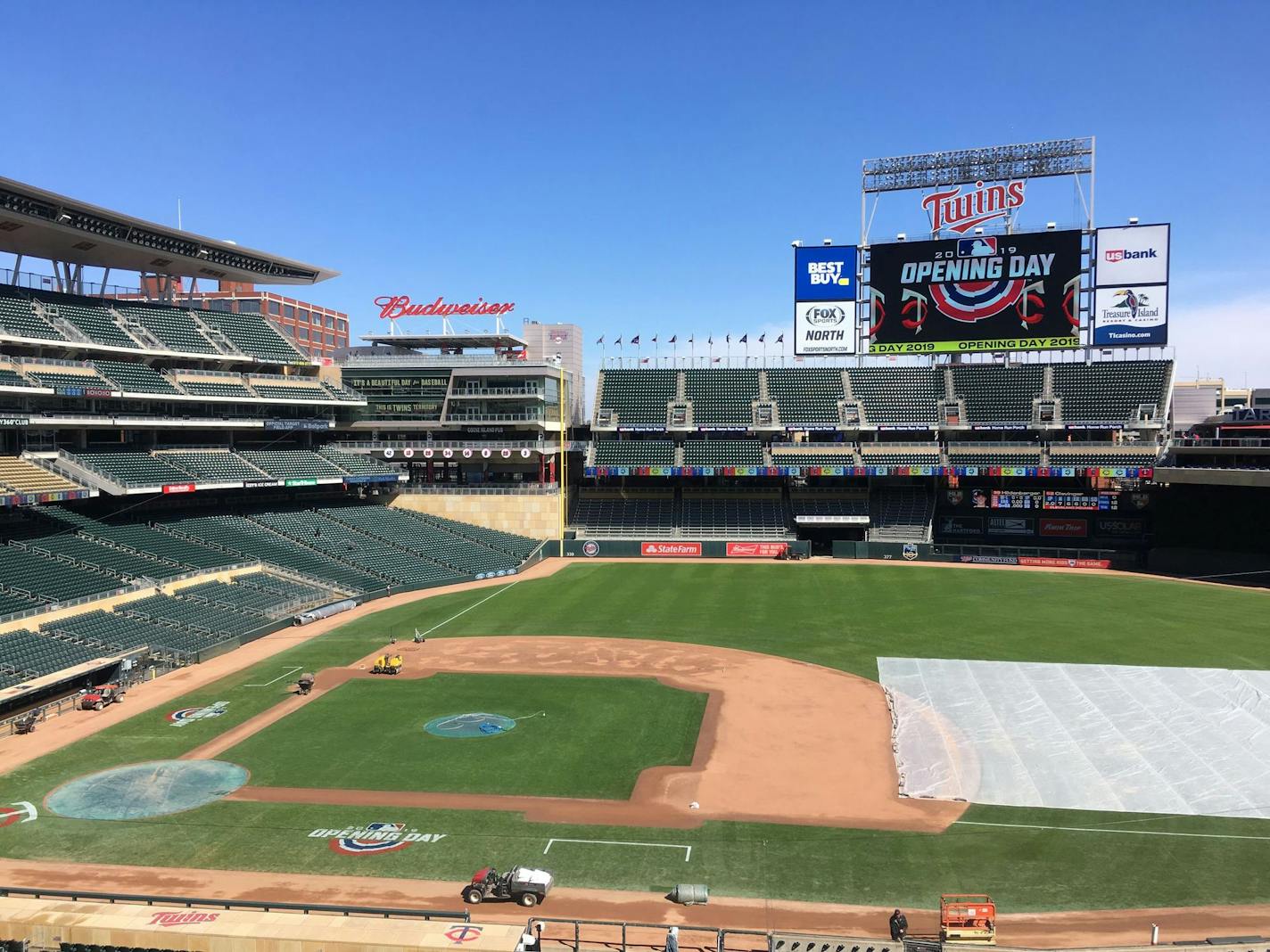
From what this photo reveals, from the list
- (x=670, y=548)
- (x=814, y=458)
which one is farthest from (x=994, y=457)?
(x=670, y=548)

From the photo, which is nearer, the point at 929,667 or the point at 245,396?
the point at 929,667

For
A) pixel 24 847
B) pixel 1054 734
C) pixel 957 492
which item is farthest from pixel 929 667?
pixel 957 492

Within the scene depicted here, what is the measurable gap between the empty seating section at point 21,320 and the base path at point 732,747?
1288 inches

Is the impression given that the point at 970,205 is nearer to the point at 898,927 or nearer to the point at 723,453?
the point at 723,453

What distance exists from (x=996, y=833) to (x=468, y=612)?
34324 mm

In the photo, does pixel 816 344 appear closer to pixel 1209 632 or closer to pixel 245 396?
pixel 1209 632

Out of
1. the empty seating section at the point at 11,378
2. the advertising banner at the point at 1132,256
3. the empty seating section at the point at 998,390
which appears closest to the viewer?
the empty seating section at the point at 11,378

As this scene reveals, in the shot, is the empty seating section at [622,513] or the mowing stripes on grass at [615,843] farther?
the empty seating section at [622,513]

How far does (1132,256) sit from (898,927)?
69503mm

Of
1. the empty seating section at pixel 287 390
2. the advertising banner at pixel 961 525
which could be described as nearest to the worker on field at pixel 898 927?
the advertising banner at pixel 961 525

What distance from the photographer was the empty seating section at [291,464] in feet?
213

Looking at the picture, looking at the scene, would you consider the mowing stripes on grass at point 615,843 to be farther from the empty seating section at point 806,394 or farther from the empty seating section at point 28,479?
the empty seating section at point 806,394

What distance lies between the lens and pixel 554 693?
113ft

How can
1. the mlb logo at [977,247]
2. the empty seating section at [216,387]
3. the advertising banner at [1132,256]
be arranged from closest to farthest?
the empty seating section at [216,387] < the advertising banner at [1132,256] < the mlb logo at [977,247]
